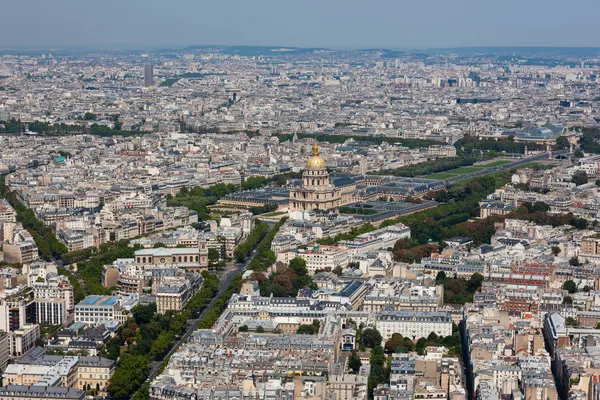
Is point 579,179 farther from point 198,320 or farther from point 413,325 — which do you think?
point 198,320

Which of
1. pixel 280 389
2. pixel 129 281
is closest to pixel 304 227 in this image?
pixel 129 281

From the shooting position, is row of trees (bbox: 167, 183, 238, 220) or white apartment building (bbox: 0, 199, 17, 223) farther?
row of trees (bbox: 167, 183, 238, 220)

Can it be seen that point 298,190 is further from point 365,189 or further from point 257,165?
point 257,165

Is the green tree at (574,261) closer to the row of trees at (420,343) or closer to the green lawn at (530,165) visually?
the row of trees at (420,343)

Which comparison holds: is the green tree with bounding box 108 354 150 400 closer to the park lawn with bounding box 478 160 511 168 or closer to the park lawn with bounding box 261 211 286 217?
the park lawn with bounding box 261 211 286 217

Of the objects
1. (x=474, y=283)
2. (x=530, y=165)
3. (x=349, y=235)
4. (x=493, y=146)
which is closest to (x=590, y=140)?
(x=493, y=146)

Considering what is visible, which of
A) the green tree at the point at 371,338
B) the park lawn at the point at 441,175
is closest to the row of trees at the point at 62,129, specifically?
the park lawn at the point at 441,175

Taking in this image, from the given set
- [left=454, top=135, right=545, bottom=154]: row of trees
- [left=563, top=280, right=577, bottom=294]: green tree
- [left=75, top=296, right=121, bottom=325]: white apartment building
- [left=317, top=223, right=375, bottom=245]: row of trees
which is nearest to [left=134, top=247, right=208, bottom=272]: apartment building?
[left=317, top=223, right=375, bottom=245]: row of trees
